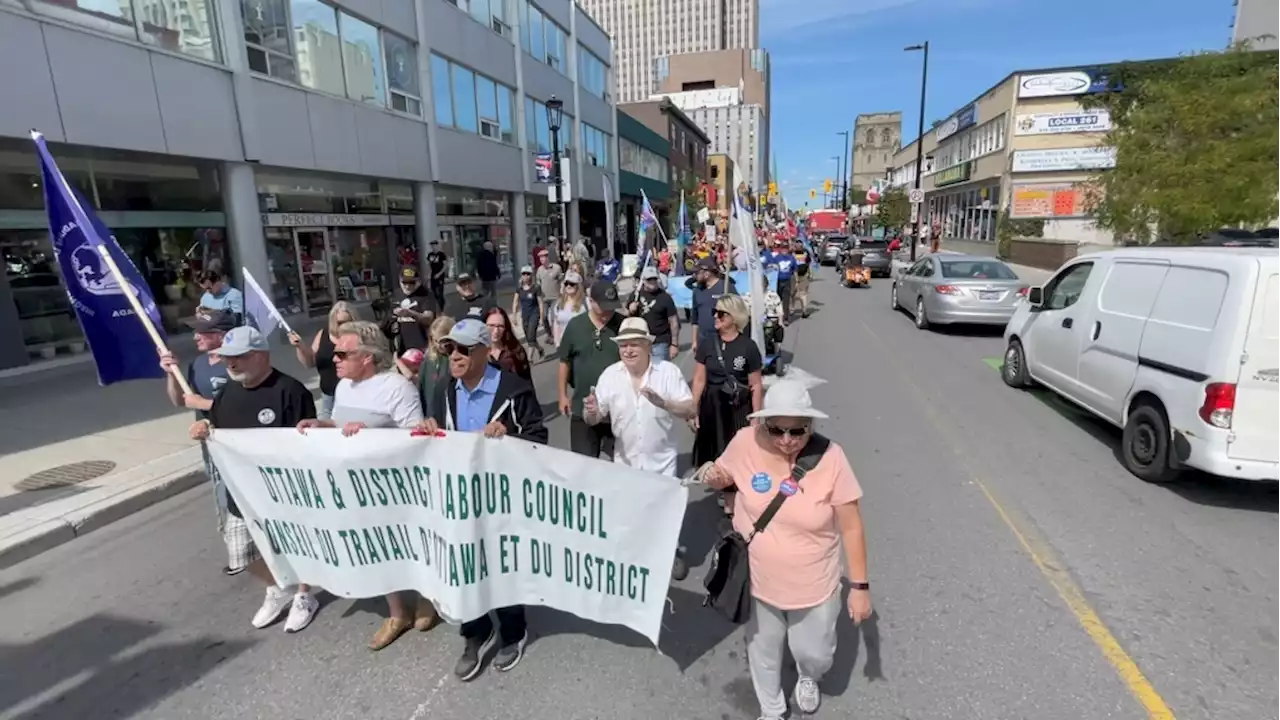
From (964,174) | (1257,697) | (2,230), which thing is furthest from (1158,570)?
(964,174)

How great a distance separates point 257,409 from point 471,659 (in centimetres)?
172

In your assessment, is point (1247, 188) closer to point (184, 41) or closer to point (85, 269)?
point (85, 269)

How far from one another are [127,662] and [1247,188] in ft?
67.6

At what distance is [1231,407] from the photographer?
178 inches

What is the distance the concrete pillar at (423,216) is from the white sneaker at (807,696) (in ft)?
55.0

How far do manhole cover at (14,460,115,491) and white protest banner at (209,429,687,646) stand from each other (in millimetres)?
3630

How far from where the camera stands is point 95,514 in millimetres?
4980

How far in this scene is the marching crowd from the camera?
2531 millimetres

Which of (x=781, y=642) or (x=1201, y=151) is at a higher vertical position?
(x=1201, y=151)

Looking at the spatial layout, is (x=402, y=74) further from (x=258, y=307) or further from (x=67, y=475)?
(x=67, y=475)

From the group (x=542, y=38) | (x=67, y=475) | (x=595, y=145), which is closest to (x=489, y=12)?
(x=542, y=38)

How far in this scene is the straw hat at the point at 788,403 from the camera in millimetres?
2379

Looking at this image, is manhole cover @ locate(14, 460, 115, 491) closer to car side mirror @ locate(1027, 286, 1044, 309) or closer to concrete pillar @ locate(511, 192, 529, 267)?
car side mirror @ locate(1027, 286, 1044, 309)

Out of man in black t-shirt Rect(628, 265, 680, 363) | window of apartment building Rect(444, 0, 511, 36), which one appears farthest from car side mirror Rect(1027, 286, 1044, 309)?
window of apartment building Rect(444, 0, 511, 36)
